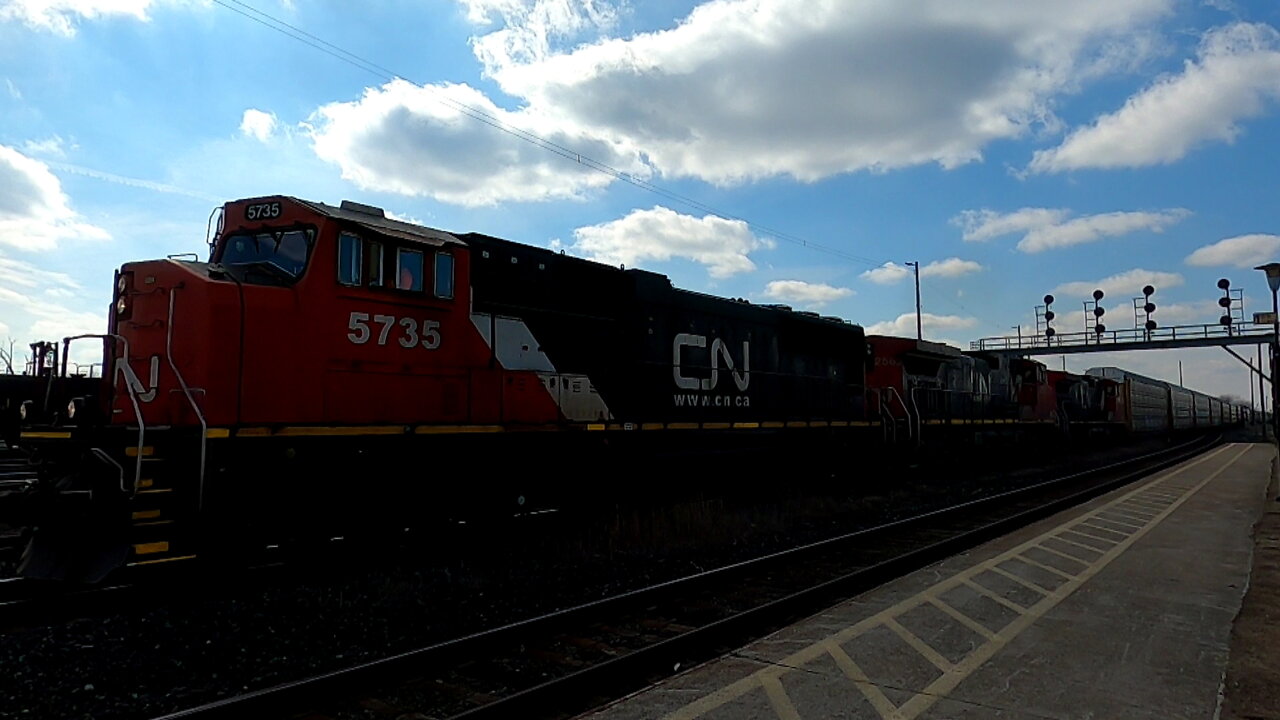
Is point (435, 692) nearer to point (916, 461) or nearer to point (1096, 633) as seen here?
point (1096, 633)

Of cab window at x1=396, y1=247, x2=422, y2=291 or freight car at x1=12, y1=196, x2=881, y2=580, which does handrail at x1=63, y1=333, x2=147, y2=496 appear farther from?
cab window at x1=396, y1=247, x2=422, y2=291

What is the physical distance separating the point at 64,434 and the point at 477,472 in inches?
148

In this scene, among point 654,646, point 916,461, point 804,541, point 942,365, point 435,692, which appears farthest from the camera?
point 942,365

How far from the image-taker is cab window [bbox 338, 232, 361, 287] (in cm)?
777

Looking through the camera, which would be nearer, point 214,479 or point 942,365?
point 214,479

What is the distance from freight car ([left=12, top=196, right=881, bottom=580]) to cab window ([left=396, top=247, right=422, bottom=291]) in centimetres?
2

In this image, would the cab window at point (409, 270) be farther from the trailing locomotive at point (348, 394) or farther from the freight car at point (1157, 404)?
the freight car at point (1157, 404)

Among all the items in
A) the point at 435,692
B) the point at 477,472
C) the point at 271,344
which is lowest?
the point at 435,692

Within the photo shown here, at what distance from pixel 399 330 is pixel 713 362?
6.11 metres

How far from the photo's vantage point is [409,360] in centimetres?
832

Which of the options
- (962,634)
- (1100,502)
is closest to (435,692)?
(962,634)

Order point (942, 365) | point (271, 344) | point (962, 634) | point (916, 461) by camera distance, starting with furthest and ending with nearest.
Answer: point (942, 365)
point (916, 461)
point (271, 344)
point (962, 634)

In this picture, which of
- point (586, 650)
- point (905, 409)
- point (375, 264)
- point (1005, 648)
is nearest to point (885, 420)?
point (905, 409)

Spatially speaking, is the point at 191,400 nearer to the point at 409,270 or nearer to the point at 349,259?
the point at 349,259
